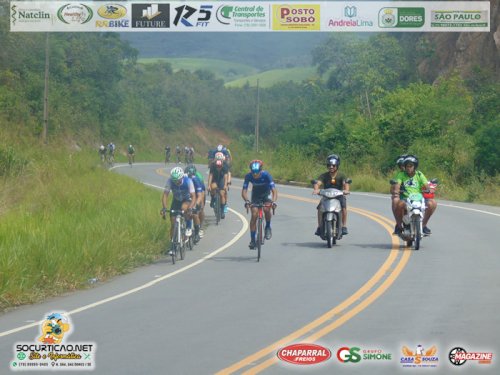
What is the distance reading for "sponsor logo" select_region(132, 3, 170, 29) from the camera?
5059cm

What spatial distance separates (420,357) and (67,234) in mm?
9554

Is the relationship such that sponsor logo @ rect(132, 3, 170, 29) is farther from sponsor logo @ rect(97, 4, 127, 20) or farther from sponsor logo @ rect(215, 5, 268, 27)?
sponsor logo @ rect(215, 5, 268, 27)

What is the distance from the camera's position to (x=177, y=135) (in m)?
130

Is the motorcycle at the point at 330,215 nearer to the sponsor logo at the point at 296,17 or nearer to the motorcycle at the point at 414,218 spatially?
the motorcycle at the point at 414,218

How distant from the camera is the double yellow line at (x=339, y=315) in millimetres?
9531

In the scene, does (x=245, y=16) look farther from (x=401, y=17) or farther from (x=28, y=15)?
(x=28, y=15)

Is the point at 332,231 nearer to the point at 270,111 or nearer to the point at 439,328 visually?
the point at 439,328

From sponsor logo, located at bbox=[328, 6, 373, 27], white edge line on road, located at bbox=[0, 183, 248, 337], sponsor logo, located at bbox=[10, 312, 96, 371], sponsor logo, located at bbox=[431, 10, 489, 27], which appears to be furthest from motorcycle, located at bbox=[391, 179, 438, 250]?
sponsor logo, located at bbox=[431, 10, 489, 27]

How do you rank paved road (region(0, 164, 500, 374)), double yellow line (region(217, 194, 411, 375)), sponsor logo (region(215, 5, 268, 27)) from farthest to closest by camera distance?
sponsor logo (region(215, 5, 268, 27))
paved road (region(0, 164, 500, 374))
double yellow line (region(217, 194, 411, 375))

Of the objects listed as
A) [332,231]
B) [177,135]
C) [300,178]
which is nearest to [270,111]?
[177,135]

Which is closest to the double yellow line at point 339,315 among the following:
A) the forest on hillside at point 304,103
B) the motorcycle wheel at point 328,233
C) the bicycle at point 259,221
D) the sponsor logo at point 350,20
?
the motorcycle wheel at point 328,233

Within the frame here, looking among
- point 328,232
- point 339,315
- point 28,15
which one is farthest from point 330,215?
point 28,15

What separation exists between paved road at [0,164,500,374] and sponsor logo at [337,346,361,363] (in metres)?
0.09

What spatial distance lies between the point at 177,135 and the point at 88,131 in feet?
107
